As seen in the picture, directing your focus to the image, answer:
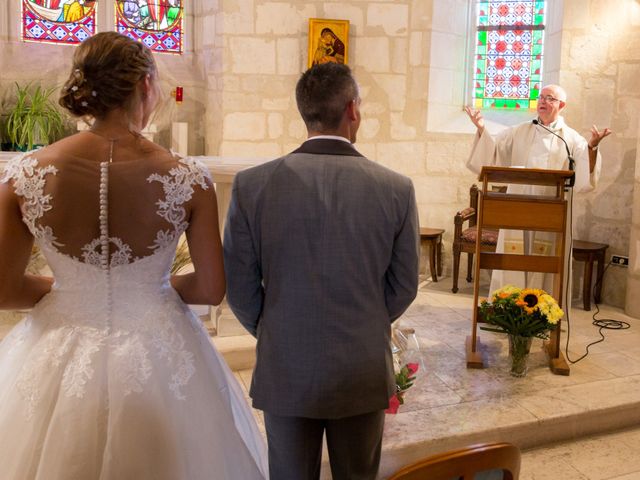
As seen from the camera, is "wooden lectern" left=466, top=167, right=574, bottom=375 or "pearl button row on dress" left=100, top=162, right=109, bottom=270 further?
"wooden lectern" left=466, top=167, right=574, bottom=375

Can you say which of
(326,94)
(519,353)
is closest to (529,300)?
(519,353)

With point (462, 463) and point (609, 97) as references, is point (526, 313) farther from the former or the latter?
point (609, 97)

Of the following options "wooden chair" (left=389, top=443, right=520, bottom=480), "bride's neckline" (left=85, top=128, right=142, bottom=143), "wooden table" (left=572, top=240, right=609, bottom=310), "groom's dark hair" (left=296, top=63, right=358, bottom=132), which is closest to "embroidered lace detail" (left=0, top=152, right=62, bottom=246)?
"bride's neckline" (left=85, top=128, right=142, bottom=143)

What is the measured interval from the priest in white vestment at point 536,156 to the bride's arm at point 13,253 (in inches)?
137

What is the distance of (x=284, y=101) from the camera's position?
6.30 metres

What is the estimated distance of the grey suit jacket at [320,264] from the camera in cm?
168

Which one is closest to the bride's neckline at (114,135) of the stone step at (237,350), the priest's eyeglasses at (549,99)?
the stone step at (237,350)

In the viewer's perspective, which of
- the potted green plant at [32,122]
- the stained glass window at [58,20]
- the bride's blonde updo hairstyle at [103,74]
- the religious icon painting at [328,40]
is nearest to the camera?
the bride's blonde updo hairstyle at [103,74]

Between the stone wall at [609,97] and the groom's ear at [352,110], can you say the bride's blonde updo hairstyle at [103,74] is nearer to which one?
the groom's ear at [352,110]

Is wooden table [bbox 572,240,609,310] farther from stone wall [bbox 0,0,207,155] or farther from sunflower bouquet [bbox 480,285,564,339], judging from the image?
stone wall [bbox 0,0,207,155]

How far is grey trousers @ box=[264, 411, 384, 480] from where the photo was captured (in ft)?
5.84

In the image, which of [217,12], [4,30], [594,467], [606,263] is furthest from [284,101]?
[594,467]

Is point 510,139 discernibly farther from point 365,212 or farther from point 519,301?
point 365,212

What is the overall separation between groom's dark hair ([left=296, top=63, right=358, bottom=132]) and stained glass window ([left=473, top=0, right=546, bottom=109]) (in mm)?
5347
